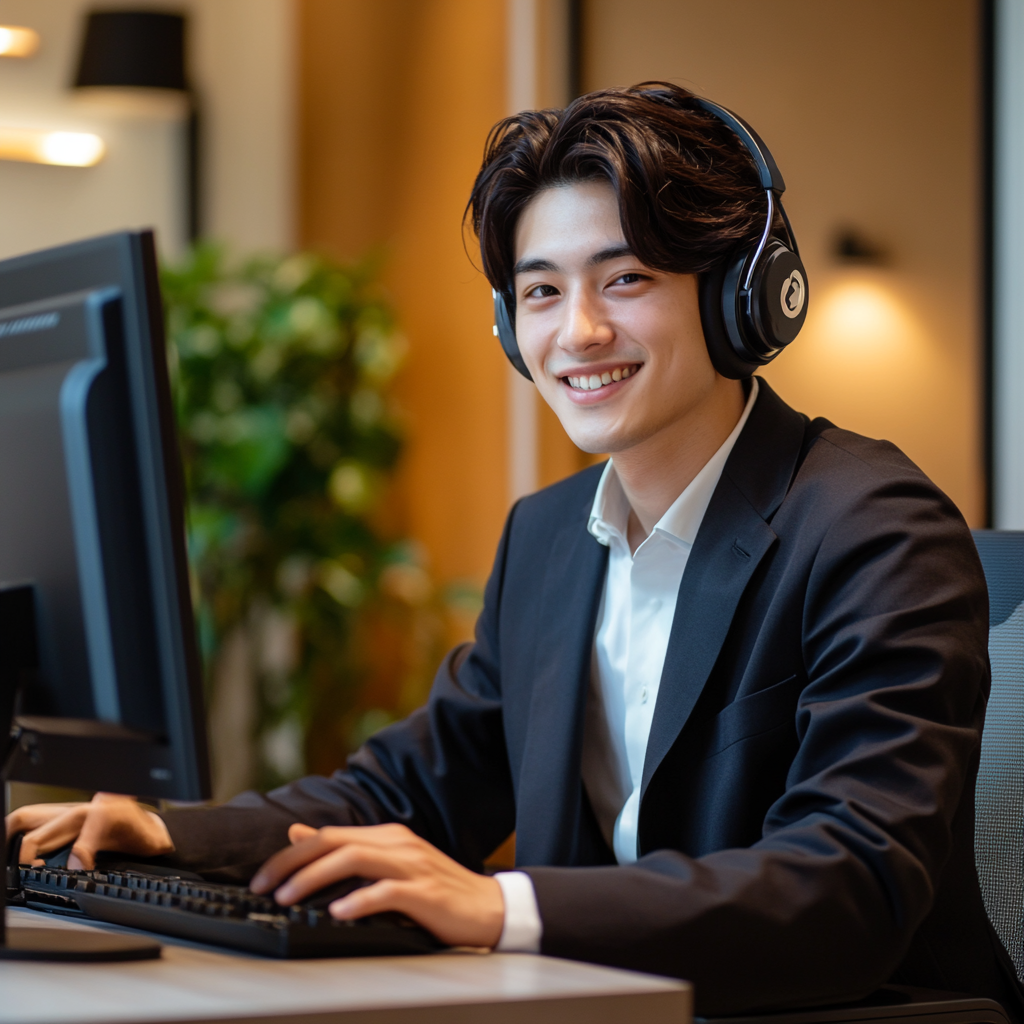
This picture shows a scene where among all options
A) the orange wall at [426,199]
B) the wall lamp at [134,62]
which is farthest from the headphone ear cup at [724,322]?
the wall lamp at [134,62]

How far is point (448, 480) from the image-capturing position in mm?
3768

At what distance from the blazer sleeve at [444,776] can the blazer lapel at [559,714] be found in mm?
119

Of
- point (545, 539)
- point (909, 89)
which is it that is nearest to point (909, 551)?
point (545, 539)

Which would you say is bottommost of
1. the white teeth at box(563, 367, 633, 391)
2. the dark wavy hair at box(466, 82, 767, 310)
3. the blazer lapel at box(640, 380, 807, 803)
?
the blazer lapel at box(640, 380, 807, 803)

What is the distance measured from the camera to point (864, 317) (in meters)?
2.61

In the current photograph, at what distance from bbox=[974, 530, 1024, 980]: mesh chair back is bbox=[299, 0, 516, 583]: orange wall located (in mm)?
2191

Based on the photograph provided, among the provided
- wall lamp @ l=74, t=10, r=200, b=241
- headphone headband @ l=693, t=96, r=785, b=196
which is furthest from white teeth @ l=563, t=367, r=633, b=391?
wall lamp @ l=74, t=10, r=200, b=241

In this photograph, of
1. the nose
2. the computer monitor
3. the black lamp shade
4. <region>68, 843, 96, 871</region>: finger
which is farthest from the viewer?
the black lamp shade

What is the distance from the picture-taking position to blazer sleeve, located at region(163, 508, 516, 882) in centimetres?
142

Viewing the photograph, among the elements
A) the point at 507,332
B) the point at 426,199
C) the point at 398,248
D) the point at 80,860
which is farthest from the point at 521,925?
the point at 398,248

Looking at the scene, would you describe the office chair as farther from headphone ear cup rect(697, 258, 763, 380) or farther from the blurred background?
the blurred background

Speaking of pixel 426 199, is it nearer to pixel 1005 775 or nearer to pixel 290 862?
pixel 1005 775

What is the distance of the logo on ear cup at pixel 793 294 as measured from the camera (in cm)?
131

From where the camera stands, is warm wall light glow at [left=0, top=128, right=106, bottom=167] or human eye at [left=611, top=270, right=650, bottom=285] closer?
human eye at [left=611, top=270, right=650, bottom=285]
